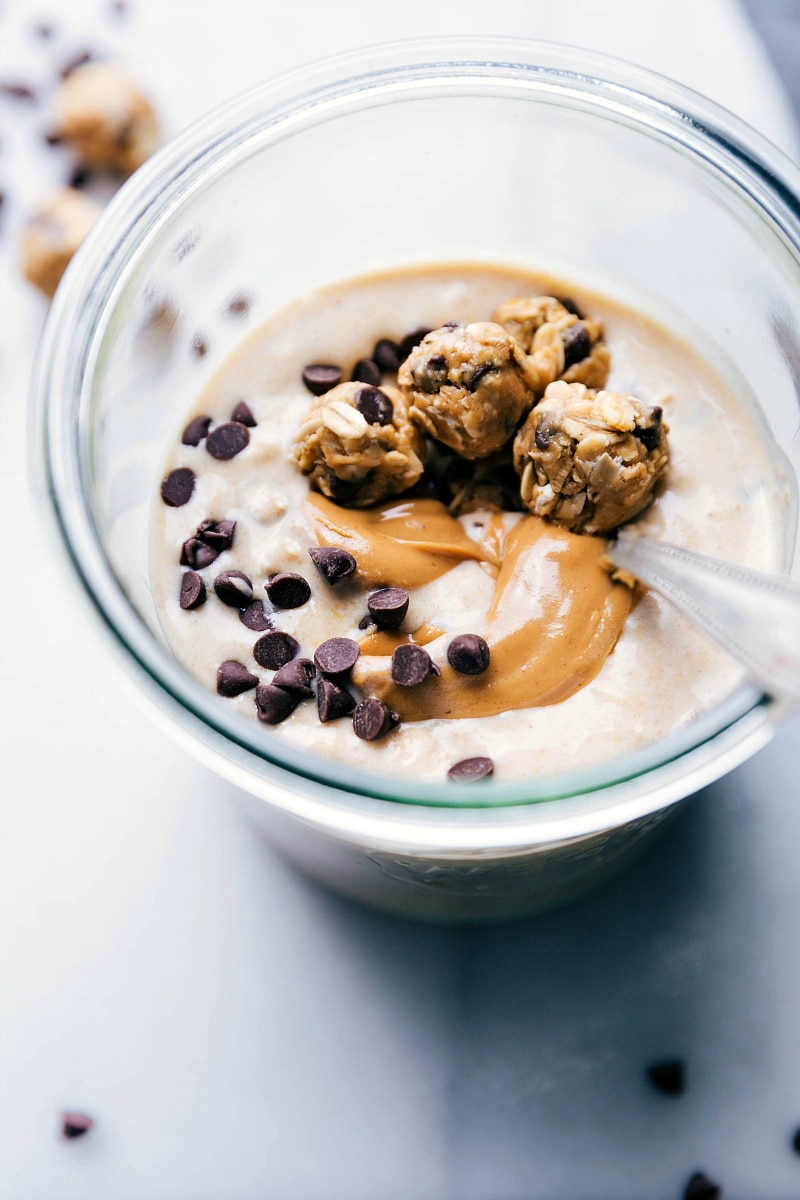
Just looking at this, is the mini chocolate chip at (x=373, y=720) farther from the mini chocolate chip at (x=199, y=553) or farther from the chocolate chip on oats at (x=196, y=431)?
the chocolate chip on oats at (x=196, y=431)

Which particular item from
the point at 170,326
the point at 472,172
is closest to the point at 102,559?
the point at 170,326

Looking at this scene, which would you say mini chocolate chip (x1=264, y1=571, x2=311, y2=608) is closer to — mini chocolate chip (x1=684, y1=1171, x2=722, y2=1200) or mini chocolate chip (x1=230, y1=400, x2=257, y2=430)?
mini chocolate chip (x1=230, y1=400, x2=257, y2=430)

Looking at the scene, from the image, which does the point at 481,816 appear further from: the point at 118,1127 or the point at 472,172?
the point at 472,172

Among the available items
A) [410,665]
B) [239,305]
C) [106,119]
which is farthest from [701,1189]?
[106,119]

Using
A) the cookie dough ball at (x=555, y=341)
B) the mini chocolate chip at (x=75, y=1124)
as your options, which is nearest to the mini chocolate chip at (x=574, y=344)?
the cookie dough ball at (x=555, y=341)

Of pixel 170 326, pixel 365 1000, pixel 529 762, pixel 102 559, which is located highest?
pixel 170 326

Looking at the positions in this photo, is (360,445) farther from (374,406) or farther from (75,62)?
(75,62)

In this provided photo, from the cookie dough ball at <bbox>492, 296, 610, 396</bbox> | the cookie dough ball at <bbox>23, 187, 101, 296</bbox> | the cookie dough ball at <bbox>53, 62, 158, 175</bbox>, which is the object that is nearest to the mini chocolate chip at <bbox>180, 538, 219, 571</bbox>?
the cookie dough ball at <bbox>492, 296, 610, 396</bbox>

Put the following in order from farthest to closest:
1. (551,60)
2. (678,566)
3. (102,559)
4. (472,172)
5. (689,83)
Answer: (689,83), (472,172), (551,60), (678,566), (102,559)

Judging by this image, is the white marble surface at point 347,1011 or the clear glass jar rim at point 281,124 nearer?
the clear glass jar rim at point 281,124
